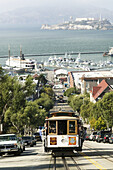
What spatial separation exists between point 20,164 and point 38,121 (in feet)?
167

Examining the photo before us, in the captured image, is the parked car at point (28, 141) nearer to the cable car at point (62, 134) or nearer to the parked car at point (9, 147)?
the parked car at point (9, 147)

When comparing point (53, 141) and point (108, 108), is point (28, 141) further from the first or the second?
point (108, 108)

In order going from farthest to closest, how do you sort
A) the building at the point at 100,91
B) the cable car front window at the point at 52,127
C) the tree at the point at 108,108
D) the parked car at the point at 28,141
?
the building at the point at 100,91, the tree at the point at 108,108, the parked car at the point at 28,141, the cable car front window at the point at 52,127

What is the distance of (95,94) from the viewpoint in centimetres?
10912

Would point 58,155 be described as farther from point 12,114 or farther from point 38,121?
point 38,121

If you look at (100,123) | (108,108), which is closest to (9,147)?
(108,108)

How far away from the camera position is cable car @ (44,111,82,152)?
2839 cm

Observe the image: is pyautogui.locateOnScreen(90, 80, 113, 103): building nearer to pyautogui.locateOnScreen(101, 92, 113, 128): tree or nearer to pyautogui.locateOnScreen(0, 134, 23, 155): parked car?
pyautogui.locateOnScreen(101, 92, 113, 128): tree

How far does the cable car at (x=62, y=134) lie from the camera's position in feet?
93.1

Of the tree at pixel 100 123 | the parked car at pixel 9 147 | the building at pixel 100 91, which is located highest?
the building at pixel 100 91

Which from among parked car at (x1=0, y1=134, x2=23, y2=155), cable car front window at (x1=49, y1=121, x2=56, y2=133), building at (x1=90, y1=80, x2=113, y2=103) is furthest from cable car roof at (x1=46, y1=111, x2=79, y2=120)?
building at (x1=90, y1=80, x2=113, y2=103)

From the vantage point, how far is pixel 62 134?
28.5 metres

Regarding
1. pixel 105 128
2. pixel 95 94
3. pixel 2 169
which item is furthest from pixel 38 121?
pixel 2 169

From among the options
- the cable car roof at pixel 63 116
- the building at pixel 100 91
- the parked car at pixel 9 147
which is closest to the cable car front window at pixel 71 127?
the cable car roof at pixel 63 116
